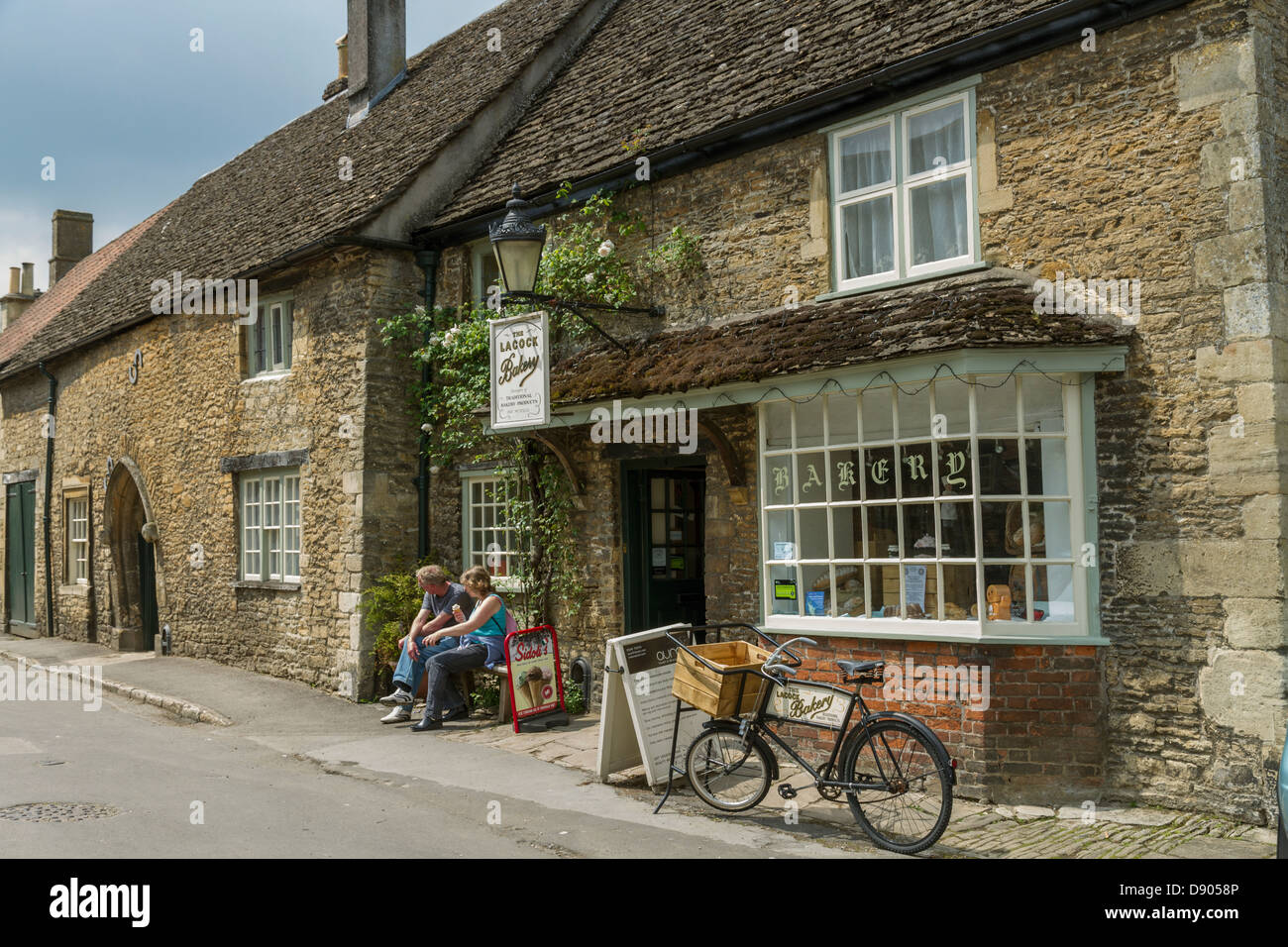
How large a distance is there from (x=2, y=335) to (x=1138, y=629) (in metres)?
30.3

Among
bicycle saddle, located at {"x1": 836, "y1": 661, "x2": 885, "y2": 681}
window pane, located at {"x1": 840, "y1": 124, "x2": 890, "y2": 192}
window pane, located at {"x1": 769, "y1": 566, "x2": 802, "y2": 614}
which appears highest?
window pane, located at {"x1": 840, "y1": 124, "x2": 890, "y2": 192}

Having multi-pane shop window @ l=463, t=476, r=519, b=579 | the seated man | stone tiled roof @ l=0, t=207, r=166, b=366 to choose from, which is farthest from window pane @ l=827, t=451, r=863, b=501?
stone tiled roof @ l=0, t=207, r=166, b=366

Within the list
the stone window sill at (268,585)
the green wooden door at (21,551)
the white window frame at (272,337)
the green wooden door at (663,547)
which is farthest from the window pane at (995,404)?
the green wooden door at (21,551)

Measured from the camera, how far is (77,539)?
64.3 feet

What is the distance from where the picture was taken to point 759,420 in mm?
8945

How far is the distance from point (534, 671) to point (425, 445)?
3.64 metres

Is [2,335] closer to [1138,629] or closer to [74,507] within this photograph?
[74,507]

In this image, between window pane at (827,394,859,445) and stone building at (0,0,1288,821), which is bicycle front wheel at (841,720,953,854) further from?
window pane at (827,394,859,445)

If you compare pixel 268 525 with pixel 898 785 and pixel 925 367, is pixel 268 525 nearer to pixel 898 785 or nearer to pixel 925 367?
pixel 925 367

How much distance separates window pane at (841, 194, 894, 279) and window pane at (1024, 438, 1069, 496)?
77.2 inches

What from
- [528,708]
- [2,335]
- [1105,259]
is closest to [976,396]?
[1105,259]

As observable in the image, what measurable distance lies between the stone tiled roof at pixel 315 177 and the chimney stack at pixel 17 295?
34.1ft

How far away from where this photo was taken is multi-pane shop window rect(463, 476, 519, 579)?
11805 millimetres

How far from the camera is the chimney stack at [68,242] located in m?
30.2
